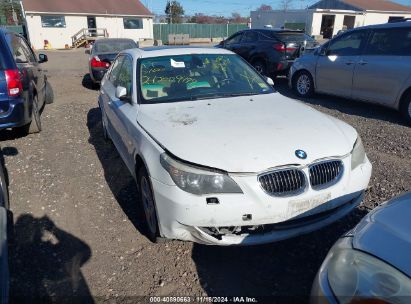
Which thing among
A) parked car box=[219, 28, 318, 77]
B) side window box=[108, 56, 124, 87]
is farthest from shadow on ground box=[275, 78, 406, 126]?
side window box=[108, 56, 124, 87]

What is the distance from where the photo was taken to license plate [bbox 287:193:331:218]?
2518 millimetres

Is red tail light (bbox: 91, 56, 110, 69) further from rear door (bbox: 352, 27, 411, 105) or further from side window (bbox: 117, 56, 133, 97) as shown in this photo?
rear door (bbox: 352, 27, 411, 105)

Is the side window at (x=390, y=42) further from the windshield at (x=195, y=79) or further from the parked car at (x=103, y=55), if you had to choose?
the parked car at (x=103, y=55)

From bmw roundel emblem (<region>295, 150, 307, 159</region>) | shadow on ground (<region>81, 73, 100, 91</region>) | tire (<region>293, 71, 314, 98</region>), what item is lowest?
shadow on ground (<region>81, 73, 100, 91</region>)

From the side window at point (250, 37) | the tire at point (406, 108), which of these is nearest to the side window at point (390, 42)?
the tire at point (406, 108)

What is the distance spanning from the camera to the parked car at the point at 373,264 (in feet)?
4.75

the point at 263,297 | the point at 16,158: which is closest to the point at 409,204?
the point at 263,297

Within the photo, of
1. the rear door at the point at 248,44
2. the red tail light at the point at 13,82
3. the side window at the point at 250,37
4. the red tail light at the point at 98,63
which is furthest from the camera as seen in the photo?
the side window at the point at 250,37

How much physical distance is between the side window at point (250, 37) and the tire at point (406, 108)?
5466 mm

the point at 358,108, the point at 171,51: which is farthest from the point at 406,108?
the point at 171,51

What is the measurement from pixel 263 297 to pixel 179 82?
237cm

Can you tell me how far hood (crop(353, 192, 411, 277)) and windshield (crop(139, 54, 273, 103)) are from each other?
2.30 metres

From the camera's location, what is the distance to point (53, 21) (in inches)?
1238

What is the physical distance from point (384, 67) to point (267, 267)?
5.29 meters
